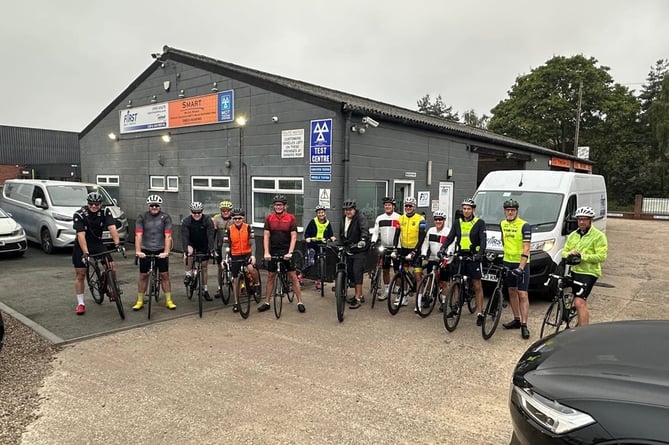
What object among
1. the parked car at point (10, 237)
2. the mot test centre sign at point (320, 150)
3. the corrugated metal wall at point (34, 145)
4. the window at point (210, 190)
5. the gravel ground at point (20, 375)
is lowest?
the gravel ground at point (20, 375)

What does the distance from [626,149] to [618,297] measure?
111 ft

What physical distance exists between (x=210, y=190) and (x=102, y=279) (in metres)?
→ 5.43

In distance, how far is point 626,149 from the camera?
35312 mm

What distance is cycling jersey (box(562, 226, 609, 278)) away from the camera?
5.11m

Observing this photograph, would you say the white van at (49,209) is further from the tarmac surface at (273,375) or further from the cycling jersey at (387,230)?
the cycling jersey at (387,230)

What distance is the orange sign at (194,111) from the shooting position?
11.5 m

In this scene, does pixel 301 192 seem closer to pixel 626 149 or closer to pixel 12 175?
pixel 12 175

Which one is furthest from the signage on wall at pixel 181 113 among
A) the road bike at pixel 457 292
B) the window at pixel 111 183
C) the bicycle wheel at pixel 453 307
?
the bicycle wheel at pixel 453 307

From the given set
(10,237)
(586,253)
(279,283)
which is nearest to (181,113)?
(10,237)

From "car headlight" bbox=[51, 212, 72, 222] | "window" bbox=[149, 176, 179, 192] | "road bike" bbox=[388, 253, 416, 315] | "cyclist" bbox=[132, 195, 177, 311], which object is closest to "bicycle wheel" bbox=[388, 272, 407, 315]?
"road bike" bbox=[388, 253, 416, 315]

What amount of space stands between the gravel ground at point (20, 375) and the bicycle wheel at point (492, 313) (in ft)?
16.0

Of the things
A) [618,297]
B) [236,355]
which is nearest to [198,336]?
[236,355]

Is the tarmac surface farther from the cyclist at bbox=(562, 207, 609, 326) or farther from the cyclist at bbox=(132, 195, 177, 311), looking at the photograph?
the cyclist at bbox=(562, 207, 609, 326)

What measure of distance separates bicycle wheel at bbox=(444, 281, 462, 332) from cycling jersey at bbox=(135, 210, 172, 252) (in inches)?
163
